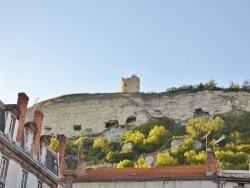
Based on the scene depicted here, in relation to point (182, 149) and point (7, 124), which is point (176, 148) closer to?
point (182, 149)

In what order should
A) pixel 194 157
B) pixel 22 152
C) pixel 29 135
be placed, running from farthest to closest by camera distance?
1. pixel 194 157
2. pixel 29 135
3. pixel 22 152

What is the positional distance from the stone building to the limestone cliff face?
4381 centimetres

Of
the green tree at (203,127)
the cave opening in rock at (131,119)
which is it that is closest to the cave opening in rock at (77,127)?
the cave opening in rock at (131,119)

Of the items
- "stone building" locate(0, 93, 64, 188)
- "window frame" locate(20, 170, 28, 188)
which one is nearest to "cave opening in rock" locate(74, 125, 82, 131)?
"stone building" locate(0, 93, 64, 188)

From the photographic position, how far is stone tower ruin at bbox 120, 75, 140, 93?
80000mm

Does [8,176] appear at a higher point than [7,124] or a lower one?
lower

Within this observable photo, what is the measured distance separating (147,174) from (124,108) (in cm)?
4876

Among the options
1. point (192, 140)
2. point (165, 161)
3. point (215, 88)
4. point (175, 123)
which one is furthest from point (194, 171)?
point (215, 88)

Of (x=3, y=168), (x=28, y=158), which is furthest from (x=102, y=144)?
(x=3, y=168)

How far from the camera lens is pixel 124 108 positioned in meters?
72.2

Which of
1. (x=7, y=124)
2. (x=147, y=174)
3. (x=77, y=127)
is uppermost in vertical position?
(x=77, y=127)

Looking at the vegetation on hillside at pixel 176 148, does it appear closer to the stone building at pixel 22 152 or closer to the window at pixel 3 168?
the stone building at pixel 22 152

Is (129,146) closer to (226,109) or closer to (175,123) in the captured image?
(175,123)

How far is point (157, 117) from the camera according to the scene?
69312 mm
